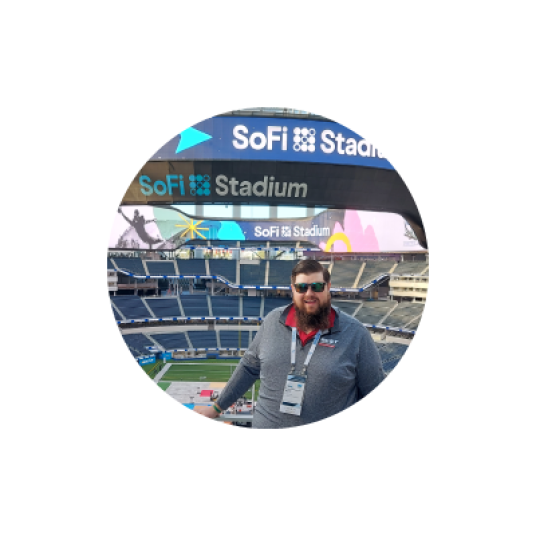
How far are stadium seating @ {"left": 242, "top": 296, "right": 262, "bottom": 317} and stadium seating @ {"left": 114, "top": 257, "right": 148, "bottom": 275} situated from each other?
3752 mm

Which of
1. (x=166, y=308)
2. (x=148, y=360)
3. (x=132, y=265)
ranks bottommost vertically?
(x=148, y=360)

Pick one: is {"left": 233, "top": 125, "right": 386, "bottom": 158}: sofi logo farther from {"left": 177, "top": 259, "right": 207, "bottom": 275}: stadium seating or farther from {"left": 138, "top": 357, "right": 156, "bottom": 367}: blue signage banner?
{"left": 138, "top": 357, "right": 156, "bottom": 367}: blue signage banner

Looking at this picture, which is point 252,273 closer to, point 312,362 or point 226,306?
point 226,306

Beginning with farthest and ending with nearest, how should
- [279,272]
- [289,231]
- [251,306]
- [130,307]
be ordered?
1. [130,307]
2. [251,306]
3. [279,272]
4. [289,231]

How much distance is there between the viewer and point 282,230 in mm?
7441

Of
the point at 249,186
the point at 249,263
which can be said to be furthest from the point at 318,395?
the point at 249,263

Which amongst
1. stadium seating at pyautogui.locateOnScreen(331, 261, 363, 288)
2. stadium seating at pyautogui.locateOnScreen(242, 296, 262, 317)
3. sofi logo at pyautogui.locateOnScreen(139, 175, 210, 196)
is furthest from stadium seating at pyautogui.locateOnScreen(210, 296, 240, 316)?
sofi logo at pyautogui.locateOnScreen(139, 175, 210, 196)

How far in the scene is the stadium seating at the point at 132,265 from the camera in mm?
10055

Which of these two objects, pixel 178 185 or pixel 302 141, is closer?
pixel 302 141

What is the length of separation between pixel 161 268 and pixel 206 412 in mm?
10245

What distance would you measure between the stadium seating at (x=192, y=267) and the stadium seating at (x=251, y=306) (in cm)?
177

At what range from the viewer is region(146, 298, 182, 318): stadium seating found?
12062mm

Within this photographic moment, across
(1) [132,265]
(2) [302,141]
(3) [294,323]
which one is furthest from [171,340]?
(3) [294,323]

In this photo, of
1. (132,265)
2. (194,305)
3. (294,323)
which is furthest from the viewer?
(194,305)
